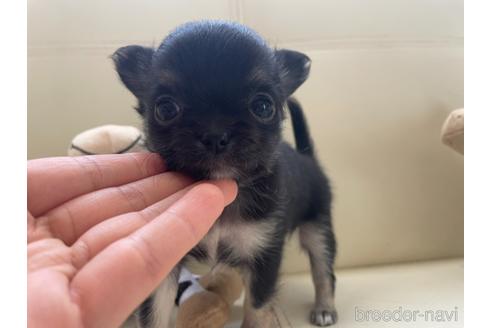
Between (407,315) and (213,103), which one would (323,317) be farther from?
(213,103)

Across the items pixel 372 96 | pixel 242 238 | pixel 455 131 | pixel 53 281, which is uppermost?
pixel 372 96

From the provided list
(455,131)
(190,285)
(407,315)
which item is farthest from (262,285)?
(455,131)

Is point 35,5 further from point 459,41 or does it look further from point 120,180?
point 459,41

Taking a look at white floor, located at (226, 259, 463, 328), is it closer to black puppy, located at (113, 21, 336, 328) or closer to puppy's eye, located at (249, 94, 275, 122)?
black puppy, located at (113, 21, 336, 328)

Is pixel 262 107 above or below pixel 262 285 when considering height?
above

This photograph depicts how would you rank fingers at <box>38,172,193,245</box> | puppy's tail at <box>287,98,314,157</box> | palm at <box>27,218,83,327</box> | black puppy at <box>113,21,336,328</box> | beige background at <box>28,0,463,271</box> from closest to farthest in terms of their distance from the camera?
1. palm at <box>27,218,83,327</box>
2. fingers at <box>38,172,193,245</box>
3. black puppy at <box>113,21,336,328</box>
4. puppy's tail at <box>287,98,314,157</box>
5. beige background at <box>28,0,463,271</box>

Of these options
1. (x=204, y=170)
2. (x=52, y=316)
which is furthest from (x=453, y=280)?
(x=52, y=316)

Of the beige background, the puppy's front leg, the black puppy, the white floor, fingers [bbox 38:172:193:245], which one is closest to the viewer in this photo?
fingers [bbox 38:172:193:245]

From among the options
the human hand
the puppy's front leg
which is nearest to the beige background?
the puppy's front leg
